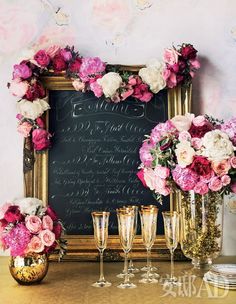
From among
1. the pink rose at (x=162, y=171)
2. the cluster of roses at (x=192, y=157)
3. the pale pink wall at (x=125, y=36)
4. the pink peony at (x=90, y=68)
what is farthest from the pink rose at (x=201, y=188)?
the pink peony at (x=90, y=68)

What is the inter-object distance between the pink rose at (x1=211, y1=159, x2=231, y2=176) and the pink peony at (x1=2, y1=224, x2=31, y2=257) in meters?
0.65

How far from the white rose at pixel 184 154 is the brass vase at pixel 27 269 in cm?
57

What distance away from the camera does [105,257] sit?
7.21 feet

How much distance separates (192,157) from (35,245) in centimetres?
59

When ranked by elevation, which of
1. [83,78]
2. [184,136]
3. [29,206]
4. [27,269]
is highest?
[83,78]

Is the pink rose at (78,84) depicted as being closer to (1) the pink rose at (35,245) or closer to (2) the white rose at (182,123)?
(2) the white rose at (182,123)

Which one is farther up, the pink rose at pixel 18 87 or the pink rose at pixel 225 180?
the pink rose at pixel 18 87

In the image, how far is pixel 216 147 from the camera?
5.97 ft

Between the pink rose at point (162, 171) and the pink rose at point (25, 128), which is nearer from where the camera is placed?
the pink rose at point (162, 171)

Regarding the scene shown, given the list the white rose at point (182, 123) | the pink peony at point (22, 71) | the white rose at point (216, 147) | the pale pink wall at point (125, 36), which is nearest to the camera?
the white rose at point (216, 147)

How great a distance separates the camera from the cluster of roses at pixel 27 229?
1837mm

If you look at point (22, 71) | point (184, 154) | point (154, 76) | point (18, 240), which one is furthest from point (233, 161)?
point (22, 71)

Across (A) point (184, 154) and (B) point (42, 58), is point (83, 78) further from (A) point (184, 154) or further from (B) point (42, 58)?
(A) point (184, 154)

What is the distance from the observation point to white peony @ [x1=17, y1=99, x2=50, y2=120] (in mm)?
2158
